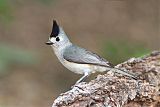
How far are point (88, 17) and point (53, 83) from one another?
7.43 feet

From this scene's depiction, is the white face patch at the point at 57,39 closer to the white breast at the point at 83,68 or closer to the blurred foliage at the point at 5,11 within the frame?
the white breast at the point at 83,68

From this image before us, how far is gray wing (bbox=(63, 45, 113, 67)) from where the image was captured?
4.83 metres

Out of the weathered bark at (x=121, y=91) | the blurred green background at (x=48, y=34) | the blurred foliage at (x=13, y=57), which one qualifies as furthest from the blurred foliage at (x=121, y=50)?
the weathered bark at (x=121, y=91)

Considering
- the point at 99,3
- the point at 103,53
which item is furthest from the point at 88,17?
the point at 103,53

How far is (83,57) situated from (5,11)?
4.04 m

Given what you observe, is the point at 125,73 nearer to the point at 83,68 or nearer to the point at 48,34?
the point at 83,68

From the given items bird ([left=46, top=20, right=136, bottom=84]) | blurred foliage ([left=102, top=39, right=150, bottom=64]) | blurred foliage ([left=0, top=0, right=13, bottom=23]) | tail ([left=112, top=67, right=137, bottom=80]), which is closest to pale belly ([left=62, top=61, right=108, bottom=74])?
bird ([left=46, top=20, right=136, bottom=84])

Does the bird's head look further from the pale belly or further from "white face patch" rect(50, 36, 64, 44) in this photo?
the pale belly

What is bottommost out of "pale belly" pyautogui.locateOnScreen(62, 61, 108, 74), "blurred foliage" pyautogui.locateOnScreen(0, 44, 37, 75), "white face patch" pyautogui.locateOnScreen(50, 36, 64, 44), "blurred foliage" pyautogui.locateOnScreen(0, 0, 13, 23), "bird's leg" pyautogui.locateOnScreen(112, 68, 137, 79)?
"bird's leg" pyautogui.locateOnScreen(112, 68, 137, 79)

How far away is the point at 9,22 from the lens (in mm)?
9406

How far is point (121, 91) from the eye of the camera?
175 inches

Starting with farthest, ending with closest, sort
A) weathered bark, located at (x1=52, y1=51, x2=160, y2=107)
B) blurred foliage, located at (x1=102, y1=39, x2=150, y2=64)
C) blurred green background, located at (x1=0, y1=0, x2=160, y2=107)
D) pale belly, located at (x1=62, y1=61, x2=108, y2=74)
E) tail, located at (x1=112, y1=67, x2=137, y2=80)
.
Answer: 1. blurred foliage, located at (x1=102, y1=39, x2=150, y2=64)
2. blurred green background, located at (x1=0, y1=0, x2=160, y2=107)
3. pale belly, located at (x1=62, y1=61, x2=108, y2=74)
4. tail, located at (x1=112, y1=67, x2=137, y2=80)
5. weathered bark, located at (x1=52, y1=51, x2=160, y2=107)

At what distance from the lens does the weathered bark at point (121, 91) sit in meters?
4.17

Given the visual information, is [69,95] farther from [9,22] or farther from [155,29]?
[155,29]
